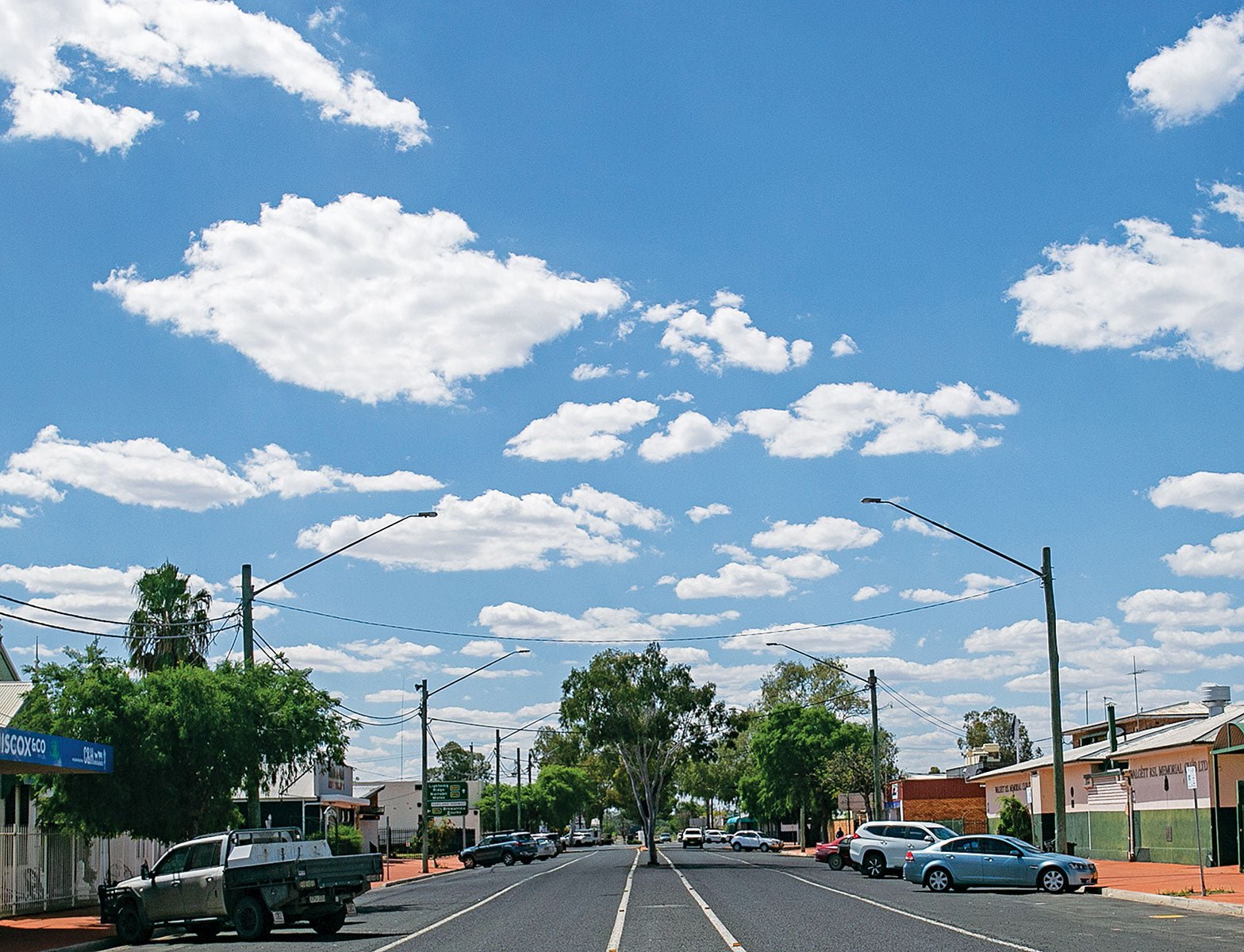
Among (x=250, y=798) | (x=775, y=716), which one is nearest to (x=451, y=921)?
(x=250, y=798)

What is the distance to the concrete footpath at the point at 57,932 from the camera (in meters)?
24.3

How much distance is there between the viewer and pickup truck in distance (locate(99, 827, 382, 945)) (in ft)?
80.9

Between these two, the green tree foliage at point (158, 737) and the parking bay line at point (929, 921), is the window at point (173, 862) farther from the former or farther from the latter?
the parking bay line at point (929, 921)

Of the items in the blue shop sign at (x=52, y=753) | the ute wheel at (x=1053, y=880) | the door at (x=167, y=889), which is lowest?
the ute wheel at (x=1053, y=880)

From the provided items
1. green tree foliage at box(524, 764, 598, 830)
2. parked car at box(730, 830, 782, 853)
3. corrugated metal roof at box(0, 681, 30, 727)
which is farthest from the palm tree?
green tree foliage at box(524, 764, 598, 830)

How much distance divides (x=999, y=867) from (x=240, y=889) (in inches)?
735

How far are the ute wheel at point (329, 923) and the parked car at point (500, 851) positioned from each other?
47.9 metres

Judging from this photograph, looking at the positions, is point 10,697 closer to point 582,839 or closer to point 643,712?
point 643,712

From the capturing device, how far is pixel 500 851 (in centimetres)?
7356

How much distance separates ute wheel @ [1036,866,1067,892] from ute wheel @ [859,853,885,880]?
32.3ft

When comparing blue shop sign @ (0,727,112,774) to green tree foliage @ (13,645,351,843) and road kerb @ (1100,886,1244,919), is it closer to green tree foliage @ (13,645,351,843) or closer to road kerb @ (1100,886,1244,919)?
green tree foliage @ (13,645,351,843)

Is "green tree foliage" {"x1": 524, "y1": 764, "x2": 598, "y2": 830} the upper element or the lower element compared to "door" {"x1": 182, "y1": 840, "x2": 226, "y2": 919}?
lower

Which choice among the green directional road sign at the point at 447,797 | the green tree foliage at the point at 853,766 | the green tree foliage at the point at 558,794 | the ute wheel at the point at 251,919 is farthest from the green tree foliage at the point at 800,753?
the ute wheel at the point at 251,919

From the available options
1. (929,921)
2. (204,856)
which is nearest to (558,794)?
(204,856)
